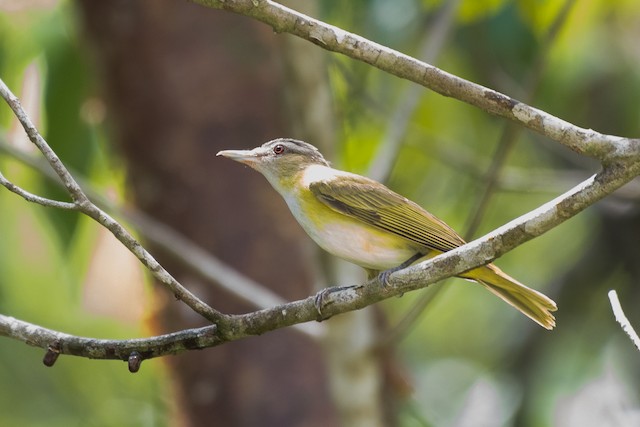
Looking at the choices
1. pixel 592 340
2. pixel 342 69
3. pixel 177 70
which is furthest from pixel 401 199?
pixel 592 340

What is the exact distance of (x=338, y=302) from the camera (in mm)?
3018

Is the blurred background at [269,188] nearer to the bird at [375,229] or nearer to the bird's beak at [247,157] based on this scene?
the bird's beak at [247,157]

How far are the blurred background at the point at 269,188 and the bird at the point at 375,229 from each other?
43.2 inches

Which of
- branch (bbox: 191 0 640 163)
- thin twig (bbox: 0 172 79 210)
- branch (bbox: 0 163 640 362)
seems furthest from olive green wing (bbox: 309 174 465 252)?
thin twig (bbox: 0 172 79 210)

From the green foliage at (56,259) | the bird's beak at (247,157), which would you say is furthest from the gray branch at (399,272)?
the green foliage at (56,259)

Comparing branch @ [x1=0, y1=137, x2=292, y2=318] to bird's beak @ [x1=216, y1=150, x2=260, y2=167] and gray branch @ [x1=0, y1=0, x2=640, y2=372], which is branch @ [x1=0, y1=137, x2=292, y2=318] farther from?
gray branch @ [x1=0, y1=0, x2=640, y2=372]

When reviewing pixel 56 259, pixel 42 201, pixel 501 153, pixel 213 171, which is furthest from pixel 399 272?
pixel 56 259

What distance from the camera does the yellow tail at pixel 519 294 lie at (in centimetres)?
363

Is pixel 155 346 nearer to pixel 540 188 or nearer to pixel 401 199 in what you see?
pixel 401 199

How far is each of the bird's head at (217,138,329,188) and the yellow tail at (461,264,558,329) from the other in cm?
99

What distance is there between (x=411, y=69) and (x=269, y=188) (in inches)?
160

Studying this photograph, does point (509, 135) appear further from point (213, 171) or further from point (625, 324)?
point (213, 171)

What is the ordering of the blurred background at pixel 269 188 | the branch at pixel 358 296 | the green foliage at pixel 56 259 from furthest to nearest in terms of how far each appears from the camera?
the green foliage at pixel 56 259 < the blurred background at pixel 269 188 < the branch at pixel 358 296

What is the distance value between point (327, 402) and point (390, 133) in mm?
1968
